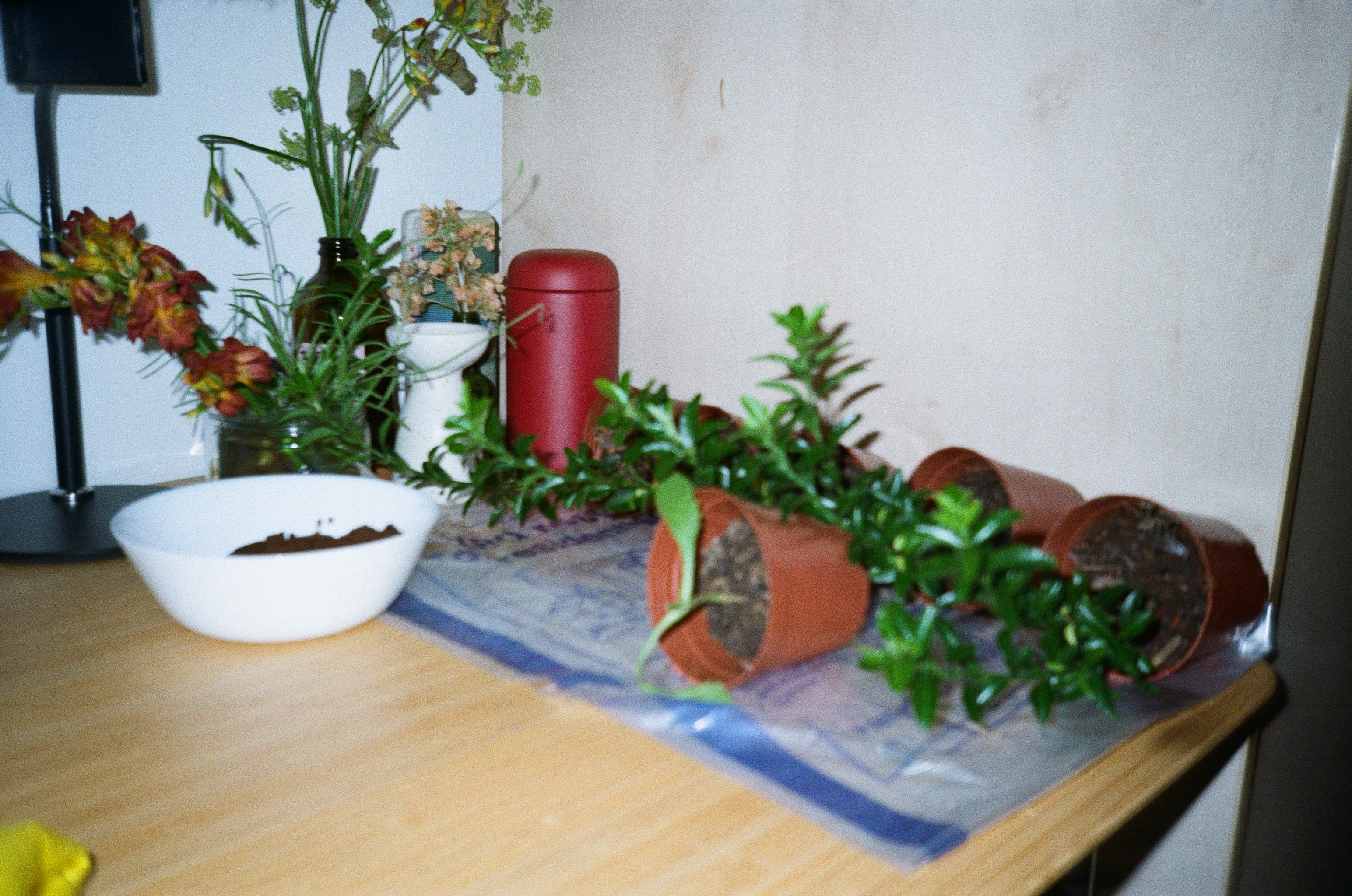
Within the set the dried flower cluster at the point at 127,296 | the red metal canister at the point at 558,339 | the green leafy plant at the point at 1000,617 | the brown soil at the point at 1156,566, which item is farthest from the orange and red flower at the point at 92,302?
the brown soil at the point at 1156,566

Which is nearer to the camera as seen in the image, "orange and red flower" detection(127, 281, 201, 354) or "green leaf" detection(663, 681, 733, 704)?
"green leaf" detection(663, 681, 733, 704)

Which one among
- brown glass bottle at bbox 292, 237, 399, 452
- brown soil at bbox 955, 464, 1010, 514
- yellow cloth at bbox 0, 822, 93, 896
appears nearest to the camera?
yellow cloth at bbox 0, 822, 93, 896

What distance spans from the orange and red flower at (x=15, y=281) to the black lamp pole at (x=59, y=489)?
0.05 meters

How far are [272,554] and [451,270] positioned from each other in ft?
1.36

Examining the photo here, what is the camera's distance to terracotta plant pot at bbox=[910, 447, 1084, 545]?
0.69 m

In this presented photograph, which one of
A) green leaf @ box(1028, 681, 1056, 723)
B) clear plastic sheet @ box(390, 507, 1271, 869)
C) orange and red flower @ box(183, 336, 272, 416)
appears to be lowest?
clear plastic sheet @ box(390, 507, 1271, 869)

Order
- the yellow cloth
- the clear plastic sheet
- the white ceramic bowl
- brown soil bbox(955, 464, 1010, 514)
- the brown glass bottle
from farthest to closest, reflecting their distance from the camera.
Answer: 1. the brown glass bottle
2. brown soil bbox(955, 464, 1010, 514)
3. the white ceramic bowl
4. the clear plastic sheet
5. the yellow cloth

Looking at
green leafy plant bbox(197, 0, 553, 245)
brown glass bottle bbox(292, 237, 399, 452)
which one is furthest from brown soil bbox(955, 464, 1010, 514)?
green leafy plant bbox(197, 0, 553, 245)

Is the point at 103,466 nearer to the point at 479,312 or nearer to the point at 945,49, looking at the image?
the point at 479,312

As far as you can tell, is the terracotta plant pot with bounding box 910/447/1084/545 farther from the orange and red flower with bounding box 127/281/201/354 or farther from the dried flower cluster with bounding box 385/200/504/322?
the orange and red flower with bounding box 127/281/201/354

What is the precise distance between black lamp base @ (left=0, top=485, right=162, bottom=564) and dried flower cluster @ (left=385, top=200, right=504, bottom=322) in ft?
0.94

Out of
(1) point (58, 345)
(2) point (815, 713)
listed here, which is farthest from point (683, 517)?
(1) point (58, 345)

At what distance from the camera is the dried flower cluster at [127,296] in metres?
0.78

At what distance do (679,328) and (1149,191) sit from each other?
482 millimetres
